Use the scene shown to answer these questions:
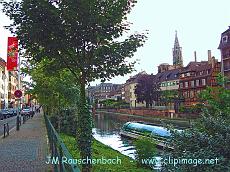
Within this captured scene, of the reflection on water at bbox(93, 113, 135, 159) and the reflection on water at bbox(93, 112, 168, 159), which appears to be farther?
the reflection on water at bbox(93, 112, 168, 159)

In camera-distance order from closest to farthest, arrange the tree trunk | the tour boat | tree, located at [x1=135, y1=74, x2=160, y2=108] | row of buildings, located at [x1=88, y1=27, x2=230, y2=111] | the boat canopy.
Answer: the tree trunk → the tour boat → the boat canopy → row of buildings, located at [x1=88, y1=27, x2=230, y2=111] → tree, located at [x1=135, y1=74, x2=160, y2=108]

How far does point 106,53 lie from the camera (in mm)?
9055

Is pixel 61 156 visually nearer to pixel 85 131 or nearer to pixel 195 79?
pixel 85 131

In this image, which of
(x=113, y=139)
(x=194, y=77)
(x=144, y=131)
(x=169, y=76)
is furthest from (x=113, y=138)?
(x=169, y=76)

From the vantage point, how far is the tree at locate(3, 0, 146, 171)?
844cm

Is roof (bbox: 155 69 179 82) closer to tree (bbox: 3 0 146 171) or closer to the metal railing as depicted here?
tree (bbox: 3 0 146 171)

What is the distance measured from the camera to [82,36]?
8.90 m

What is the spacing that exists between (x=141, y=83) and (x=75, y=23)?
76558mm

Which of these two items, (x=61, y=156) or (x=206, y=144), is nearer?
(x=61, y=156)

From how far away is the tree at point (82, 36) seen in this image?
8.44 metres

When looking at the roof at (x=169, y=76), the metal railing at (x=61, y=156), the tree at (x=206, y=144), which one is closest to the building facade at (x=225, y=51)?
the roof at (x=169, y=76)

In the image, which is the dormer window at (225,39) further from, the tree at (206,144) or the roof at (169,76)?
the tree at (206,144)

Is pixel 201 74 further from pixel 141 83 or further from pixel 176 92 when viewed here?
pixel 141 83

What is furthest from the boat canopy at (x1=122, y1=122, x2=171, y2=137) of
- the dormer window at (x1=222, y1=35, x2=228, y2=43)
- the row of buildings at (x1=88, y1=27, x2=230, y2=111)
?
the dormer window at (x1=222, y1=35, x2=228, y2=43)
